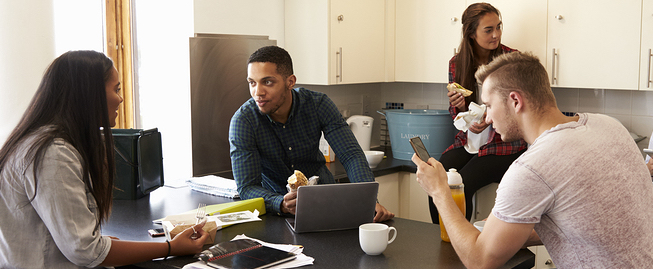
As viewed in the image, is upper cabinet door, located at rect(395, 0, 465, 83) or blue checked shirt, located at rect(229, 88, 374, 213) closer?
blue checked shirt, located at rect(229, 88, 374, 213)

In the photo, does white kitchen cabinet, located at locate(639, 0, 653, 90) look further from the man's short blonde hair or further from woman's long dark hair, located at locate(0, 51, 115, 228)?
woman's long dark hair, located at locate(0, 51, 115, 228)

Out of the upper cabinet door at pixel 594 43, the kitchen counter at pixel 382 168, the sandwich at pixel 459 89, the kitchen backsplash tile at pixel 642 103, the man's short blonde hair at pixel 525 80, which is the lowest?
the kitchen counter at pixel 382 168

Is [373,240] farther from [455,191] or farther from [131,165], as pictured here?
[131,165]

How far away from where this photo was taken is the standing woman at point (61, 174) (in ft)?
4.44

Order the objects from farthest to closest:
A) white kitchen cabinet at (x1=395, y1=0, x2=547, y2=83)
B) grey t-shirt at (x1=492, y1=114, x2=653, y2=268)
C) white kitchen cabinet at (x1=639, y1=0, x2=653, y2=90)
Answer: white kitchen cabinet at (x1=395, y1=0, x2=547, y2=83)
white kitchen cabinet at (x1=639, y1=0, x2=653, y2=90)
grey t-shirt at (x1=492, y1=114, x2=653, y2=268)

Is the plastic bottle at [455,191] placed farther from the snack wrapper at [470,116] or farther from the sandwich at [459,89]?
the sandwich at [459,89]

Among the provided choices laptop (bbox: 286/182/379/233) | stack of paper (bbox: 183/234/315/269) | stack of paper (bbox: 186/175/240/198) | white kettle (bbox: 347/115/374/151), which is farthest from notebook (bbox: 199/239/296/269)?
white kettle (bbox: 347/115/374/151)

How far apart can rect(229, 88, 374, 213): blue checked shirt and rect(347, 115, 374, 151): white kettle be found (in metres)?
1.17

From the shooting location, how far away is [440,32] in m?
3.50

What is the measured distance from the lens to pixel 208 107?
10.8 feet

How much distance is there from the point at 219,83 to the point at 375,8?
1.13 metres

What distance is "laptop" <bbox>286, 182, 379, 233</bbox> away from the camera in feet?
5.68

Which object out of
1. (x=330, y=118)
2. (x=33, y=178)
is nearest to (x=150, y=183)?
(x=330, y=118)

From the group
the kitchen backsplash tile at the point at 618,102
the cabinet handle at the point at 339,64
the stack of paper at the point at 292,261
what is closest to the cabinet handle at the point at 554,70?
the kitchen backsplash tile at the point at 618,102
